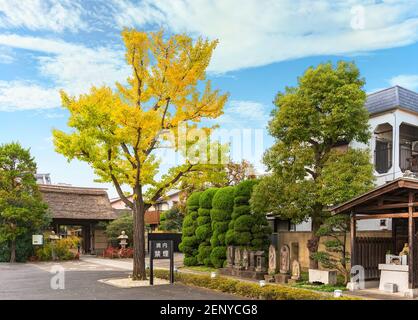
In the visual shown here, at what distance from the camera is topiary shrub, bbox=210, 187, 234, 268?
2250cm

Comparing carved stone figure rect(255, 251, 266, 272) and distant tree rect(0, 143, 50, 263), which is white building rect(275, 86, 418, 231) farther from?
distant tree rect(0, 143, 50, 263)

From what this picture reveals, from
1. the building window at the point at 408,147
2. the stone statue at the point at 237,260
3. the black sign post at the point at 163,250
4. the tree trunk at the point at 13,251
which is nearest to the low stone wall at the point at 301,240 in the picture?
the stone statue at the point at 237,260

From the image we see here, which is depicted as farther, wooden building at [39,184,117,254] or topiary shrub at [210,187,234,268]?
wooden building at [39,184,117,254]

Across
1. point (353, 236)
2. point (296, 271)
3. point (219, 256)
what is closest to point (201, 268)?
point (219, 256)

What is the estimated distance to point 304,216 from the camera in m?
16.8

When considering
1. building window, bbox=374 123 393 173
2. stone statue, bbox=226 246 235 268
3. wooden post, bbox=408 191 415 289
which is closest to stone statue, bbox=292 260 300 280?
wooden post, bbox=408 191 415 289

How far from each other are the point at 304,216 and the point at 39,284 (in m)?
9.98

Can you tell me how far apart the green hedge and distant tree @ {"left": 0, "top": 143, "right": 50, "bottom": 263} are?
630 inches

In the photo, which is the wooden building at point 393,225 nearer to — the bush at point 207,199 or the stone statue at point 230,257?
the stone statue at point 230,257

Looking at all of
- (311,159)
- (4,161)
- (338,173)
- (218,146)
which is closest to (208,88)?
(218,146)

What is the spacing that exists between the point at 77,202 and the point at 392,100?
2601 centimetres

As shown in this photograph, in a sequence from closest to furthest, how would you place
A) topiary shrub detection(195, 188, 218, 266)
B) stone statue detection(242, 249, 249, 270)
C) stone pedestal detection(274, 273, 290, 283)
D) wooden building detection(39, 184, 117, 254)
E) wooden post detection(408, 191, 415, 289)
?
wooden post detection(408, 191, 415, 289)
stone pedestal detection(274, 273, 290, 283)
stone statue detection(242, 249, 249, 270)
topiary shrub detection(195, 188, 218, 266)
wooden building detection(39, 184, 117, 254)

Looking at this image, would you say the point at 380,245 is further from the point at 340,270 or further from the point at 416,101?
the point at 416,101

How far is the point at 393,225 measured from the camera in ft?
54.1
